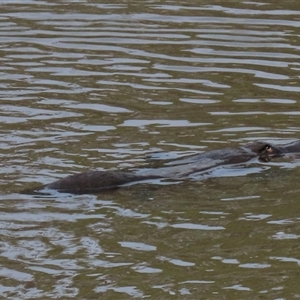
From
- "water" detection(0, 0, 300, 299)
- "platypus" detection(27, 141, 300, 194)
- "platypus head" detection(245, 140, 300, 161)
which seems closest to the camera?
"water" detection(0, 0, 300, 299)

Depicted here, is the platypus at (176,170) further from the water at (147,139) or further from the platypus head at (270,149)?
the water at (147,139)

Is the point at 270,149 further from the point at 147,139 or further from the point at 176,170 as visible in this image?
the point at 147,139

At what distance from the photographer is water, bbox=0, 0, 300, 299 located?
7.62m

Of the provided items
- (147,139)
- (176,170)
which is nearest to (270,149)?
(176,170)

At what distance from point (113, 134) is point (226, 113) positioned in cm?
142

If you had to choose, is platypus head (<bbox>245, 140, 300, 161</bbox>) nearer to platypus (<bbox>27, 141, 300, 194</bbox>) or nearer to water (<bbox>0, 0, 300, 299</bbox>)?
platypus (<bbox>27, 141, 300, 194</bbox>)

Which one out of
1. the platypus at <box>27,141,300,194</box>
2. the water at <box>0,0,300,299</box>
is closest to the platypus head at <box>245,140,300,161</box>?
the platypus at <box>27,141,300,194</box>

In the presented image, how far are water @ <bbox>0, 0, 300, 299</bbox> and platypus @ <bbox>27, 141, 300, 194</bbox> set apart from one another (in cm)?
11

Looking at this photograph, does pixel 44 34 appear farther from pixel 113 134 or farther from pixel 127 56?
pixel 113 134

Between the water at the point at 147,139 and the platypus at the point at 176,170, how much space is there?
0.11m

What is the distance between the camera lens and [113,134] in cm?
1102

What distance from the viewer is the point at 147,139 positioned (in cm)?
1088

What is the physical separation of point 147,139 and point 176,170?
3.41 ft

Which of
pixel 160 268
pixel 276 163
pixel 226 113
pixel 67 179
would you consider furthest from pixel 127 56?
pixel 160 268
